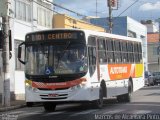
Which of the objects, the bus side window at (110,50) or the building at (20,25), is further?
the building at (20,25)

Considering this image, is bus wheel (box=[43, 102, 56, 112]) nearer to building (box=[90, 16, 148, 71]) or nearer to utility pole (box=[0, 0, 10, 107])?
utility pole (box=[0, 0, 10, 107])

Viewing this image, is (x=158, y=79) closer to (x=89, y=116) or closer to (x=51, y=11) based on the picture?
(x=51, y=11)

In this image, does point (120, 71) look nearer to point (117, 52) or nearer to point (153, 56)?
point (117, 52)

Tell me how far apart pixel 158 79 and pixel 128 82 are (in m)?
33.0

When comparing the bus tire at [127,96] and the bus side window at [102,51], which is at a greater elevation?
the bus side window at [102,51]

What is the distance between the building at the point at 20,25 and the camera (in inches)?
1270

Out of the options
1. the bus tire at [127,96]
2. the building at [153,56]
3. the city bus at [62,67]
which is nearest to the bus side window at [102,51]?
the city bus at [62,67]

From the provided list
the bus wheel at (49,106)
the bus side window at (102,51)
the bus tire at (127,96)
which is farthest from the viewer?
the bus tire at (127,96)

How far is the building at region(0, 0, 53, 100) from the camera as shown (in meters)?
32.2

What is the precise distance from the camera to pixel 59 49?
65.9ft

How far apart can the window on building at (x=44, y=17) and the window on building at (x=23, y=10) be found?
2014mm

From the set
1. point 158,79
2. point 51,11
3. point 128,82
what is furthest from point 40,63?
point 158,79

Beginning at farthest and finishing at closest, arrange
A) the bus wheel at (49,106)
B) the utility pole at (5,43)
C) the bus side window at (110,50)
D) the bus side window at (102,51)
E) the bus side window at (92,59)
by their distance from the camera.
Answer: the utility pole at (5,43)
the bus side window at (110,50)
the bus side window at (102,51)
the bus wheel at (49,106)
the bus side window at (92,59)

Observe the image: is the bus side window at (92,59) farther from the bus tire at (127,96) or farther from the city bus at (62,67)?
the bus tire at (127,96)
